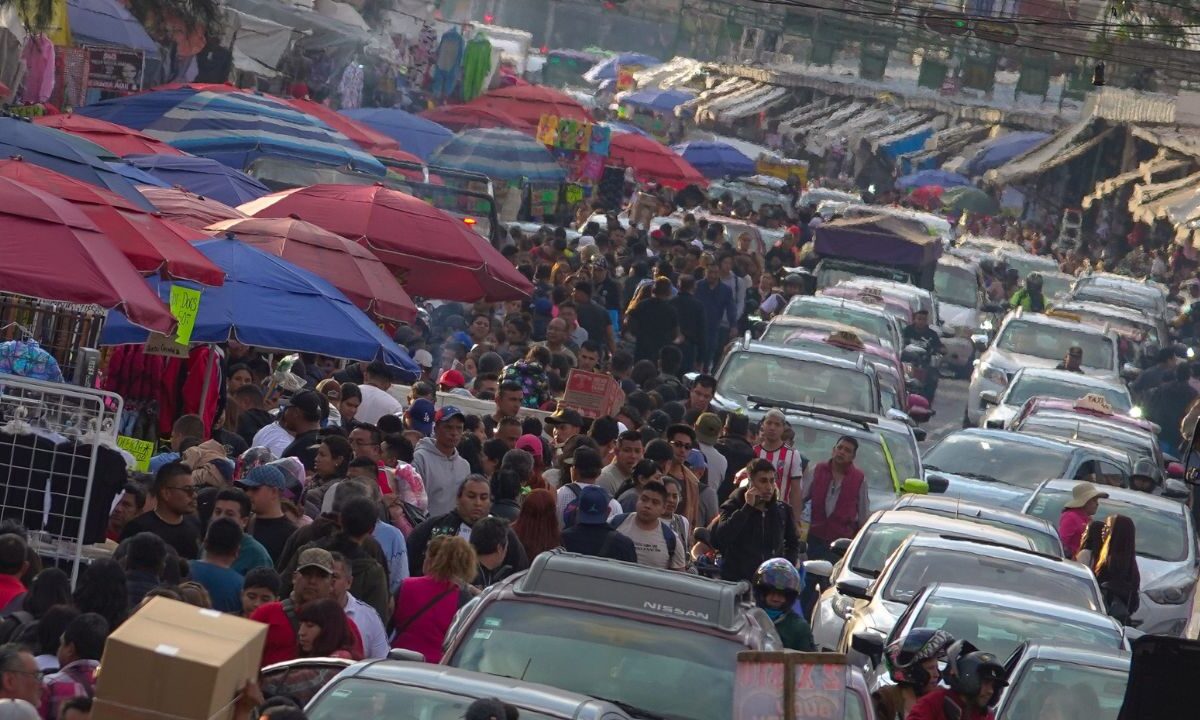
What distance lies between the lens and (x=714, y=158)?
50.1 m

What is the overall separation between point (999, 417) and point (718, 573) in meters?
12.5

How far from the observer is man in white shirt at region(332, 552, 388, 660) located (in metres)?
8.98

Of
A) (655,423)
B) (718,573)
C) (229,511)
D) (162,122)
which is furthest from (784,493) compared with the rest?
(162,122)

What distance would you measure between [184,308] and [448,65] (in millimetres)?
41500

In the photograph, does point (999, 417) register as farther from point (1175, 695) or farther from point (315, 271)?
point (1175, 695)

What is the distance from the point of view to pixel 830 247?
116 ft

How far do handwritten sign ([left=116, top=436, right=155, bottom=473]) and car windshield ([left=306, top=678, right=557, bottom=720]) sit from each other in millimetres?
3831

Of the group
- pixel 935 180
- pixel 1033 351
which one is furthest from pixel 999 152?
pixel 1033 351

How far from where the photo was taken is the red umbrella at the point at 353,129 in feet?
103

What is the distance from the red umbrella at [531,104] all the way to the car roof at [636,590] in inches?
1332

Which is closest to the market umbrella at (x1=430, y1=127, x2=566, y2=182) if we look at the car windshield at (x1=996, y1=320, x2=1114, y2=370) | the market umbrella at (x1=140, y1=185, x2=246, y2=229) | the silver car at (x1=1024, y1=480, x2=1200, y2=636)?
the car windshield at (x1=996, y1=320, x2=1114, y2=370)

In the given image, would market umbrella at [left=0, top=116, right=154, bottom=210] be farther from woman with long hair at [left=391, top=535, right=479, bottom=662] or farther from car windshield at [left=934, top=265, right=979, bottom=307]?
car windshield at [left=934, top=265, right=979, bottom=307]

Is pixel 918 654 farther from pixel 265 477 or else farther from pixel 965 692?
pixel 265 477

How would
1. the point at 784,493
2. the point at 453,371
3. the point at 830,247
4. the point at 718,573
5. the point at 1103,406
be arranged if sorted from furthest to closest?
1. the point at 830,247
2. the point at 1103,406
3. the point at 453,371
4. the point at 784,493
5. the point at 718,573
